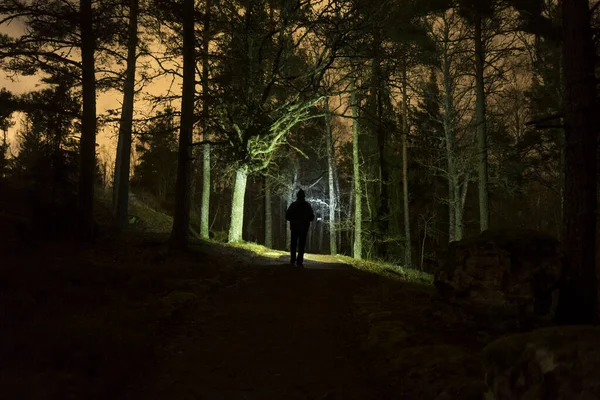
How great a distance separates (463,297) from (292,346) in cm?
258

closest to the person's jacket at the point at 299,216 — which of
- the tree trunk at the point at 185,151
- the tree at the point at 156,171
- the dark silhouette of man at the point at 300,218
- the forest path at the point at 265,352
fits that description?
the dark silhouette of man at the point at 300,218

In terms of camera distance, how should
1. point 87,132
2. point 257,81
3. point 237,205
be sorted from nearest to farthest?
point 87,132, point 257,81, point 237,205

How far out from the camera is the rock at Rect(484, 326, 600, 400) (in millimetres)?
2596

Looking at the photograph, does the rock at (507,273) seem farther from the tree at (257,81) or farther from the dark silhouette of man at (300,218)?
the tree at (257,81)

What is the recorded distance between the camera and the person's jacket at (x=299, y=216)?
11.9 meters

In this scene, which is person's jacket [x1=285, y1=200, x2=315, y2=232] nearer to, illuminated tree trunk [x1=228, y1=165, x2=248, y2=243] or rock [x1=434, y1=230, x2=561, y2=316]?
rock [x1=434, y1=230, x2=561, y2=316]

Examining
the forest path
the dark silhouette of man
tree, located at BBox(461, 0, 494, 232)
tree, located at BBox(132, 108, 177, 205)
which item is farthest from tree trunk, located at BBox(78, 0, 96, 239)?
tree, located at BBox(132, 108, 177, 205)

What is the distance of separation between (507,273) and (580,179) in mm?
1677

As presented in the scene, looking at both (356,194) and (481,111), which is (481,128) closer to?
(481,111)

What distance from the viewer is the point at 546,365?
2797 mm

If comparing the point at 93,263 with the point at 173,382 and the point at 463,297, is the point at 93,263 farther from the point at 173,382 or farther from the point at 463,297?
the point at 463,297

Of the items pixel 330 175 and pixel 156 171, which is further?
pixel 156 171

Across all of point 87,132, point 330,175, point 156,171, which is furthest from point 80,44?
point 156,171

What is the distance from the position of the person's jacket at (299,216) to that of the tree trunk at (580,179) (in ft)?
22.0
